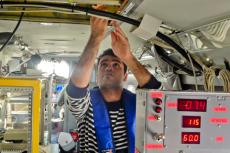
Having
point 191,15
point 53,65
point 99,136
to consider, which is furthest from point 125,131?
point 53,65

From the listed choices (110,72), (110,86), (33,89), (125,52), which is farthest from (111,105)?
(33,89)

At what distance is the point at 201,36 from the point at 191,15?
1.09ft

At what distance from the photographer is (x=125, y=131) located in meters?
2.70

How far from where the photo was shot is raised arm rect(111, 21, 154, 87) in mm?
2311

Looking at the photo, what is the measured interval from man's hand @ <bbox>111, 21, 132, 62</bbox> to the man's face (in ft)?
0.84

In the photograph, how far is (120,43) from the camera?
7.81ft

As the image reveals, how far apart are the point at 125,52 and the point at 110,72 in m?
0.34

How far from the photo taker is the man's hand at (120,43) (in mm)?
2288

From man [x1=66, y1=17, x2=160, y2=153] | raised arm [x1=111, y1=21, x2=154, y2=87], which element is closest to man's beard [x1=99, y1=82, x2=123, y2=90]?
man [x1=66, y1=17, x2=160, y2=153]

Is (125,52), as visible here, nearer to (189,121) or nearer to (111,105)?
(111,105)

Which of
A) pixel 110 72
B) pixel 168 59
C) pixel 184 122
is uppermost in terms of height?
pixel 168 59

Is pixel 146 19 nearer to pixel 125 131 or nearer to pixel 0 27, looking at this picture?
pixel 125 131

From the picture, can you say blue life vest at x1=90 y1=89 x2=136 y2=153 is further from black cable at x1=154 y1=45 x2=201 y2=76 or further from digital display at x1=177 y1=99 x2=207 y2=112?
digital display at x1=177 y1=99 x2=207 y2=112

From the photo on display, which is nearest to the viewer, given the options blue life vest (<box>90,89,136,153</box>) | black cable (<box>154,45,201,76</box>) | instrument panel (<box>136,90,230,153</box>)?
instrument panel (<box>136,90,230,153</box>)
